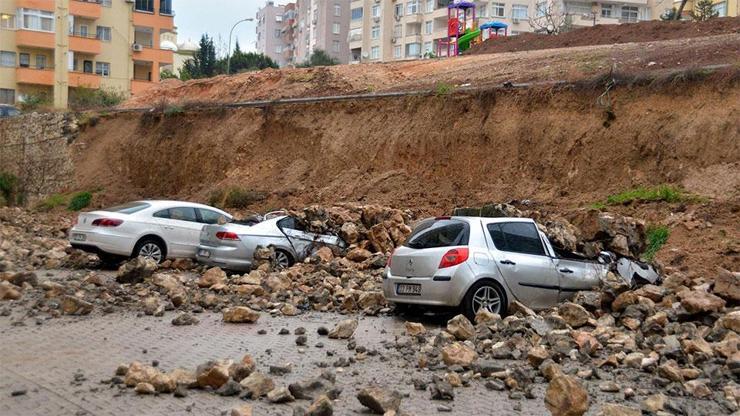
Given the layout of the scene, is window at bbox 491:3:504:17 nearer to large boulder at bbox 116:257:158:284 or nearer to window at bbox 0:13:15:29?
window at bbox 0:13:15:29

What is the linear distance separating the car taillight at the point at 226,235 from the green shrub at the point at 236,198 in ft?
30.5

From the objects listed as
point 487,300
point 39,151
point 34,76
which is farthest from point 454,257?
point 34,76

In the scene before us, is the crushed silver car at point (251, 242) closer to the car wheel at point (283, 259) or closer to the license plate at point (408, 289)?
the car wheel at point (283, 259)

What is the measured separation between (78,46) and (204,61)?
67.9ft

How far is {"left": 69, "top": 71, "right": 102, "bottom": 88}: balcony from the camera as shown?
210 feet

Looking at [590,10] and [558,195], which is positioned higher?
[590,10]

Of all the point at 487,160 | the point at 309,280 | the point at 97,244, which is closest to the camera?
the point at 309,280

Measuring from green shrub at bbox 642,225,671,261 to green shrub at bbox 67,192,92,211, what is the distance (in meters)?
22.5

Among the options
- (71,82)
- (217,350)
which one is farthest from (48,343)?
(71,82)

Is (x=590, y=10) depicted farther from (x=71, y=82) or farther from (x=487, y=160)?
(x=487, y=160)

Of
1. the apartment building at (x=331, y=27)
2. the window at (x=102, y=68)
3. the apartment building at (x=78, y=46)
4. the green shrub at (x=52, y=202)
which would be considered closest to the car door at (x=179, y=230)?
the green shrub at (x=52, y=202)

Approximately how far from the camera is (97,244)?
18.5m

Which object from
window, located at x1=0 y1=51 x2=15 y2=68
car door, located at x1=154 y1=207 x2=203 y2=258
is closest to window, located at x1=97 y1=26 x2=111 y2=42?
window, located at x1=0 y1=51 x2=15 y2=68

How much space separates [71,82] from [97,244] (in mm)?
49106
